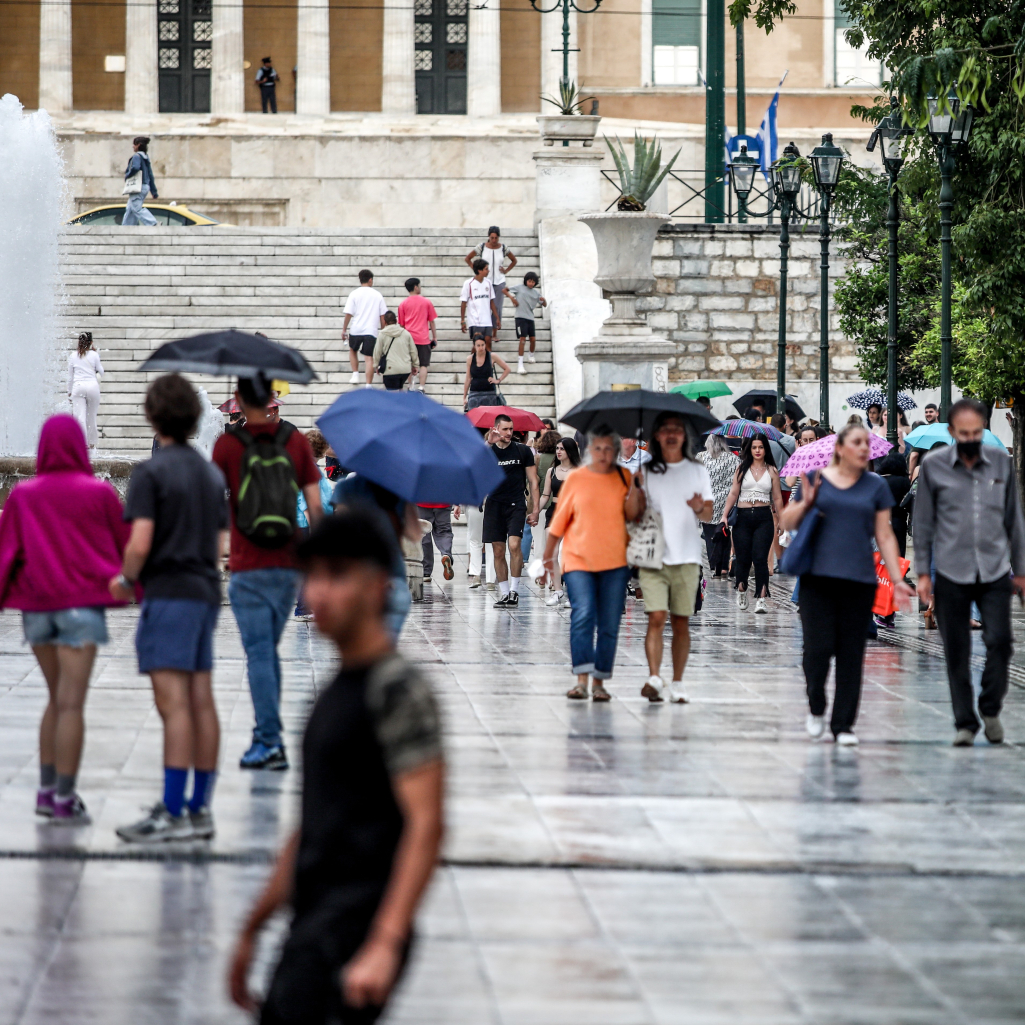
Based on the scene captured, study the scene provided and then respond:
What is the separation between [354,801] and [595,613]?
706 cm

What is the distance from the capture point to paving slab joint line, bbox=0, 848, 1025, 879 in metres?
6.56

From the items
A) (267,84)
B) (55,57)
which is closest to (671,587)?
(267,84)

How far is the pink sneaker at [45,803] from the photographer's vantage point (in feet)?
23.6

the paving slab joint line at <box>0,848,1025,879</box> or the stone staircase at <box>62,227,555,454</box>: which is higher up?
the stone staircase at <box>62,227,555,454</box>

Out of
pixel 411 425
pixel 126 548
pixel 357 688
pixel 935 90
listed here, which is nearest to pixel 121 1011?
pixel 357 688

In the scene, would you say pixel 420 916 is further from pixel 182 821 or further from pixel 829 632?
pixel 829 632

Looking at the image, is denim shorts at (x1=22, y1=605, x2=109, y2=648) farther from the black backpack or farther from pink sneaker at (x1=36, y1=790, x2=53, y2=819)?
the black backpack

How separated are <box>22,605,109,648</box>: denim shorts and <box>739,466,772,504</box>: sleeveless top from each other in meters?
9.46

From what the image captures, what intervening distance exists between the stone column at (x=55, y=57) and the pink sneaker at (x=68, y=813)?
41836mm

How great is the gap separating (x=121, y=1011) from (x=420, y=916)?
1212mm

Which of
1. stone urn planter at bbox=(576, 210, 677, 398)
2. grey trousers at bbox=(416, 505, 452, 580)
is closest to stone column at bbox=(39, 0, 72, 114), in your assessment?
stone urn planter at bbox=(576, 210, 677, 398)

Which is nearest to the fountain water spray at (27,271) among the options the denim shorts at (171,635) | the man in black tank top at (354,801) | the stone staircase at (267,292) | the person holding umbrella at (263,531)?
the stone staircase at (267,292)

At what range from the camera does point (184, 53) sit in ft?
159

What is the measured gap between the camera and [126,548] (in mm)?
6910
